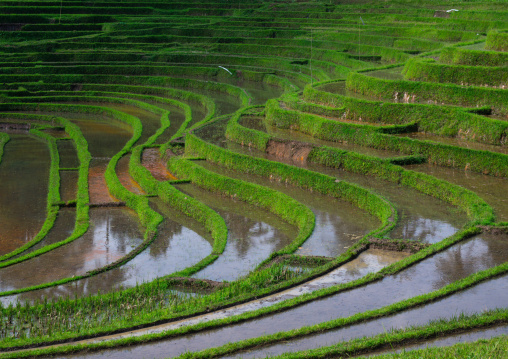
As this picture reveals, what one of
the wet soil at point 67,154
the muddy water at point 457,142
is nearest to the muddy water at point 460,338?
the muddy water at point 457,142

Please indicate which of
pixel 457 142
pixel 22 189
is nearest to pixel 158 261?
pixel 22 189

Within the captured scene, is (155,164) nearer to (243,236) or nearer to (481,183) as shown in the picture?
(243,236)

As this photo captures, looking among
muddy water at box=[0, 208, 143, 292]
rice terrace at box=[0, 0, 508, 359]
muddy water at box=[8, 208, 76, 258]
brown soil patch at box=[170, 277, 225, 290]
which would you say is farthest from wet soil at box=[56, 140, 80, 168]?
brown soil patch at box=[170, 277, 225, 290]

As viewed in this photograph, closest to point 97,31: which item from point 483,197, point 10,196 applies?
point 10,196

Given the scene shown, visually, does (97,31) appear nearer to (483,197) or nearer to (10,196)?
(10,196)

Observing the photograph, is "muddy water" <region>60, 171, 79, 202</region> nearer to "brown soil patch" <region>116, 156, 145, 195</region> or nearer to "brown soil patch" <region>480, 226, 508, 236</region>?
"brown soil patch" <region>116, 156, 145, 195</region>

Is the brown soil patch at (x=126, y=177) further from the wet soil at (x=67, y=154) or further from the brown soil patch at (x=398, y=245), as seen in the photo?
the brown soil patch at (x=398, y=245)

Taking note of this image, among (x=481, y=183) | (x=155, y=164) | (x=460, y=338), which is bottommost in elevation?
(x=460, y=338)
